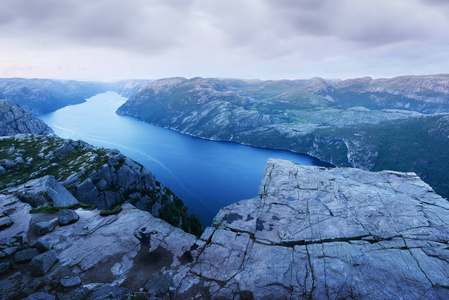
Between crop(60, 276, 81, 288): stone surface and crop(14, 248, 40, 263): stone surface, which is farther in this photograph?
crop(14, 248, 40, 263): stone surface

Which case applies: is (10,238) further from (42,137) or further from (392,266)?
(42,137)

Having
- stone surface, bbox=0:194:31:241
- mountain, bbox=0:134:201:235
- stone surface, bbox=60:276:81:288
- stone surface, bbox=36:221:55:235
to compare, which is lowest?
mountain, bbox=0:134:201:235

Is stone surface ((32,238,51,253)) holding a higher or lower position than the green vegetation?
higher

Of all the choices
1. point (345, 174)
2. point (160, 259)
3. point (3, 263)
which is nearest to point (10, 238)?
point (3, 263)

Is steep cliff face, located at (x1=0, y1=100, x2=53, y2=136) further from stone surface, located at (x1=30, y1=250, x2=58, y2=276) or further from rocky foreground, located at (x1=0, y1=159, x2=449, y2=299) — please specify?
stone surface, located at (x1=30, y1=250, x2=58, y2=276)

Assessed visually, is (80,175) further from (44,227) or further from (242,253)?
(242,253)

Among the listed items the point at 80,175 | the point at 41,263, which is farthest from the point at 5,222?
the point at 80,175

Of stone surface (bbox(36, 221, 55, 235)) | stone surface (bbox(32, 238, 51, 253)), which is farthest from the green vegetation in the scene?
stone surface (bbox(32, 238, 51, 253))
